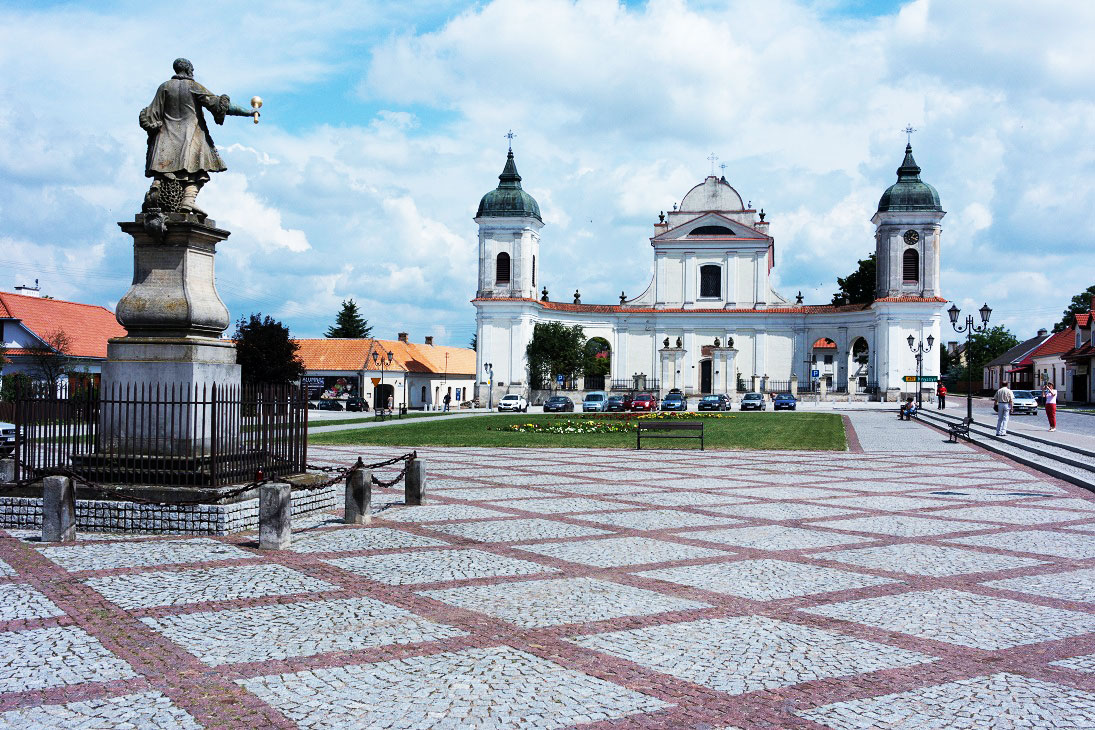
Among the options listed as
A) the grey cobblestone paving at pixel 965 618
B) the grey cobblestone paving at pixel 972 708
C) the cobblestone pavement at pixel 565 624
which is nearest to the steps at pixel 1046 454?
the cobblestone pavement at pixel 565 624

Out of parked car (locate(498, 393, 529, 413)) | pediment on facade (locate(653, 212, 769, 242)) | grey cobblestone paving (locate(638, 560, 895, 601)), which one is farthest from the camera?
pediment on facade (locate(653, 212, 769, 242))

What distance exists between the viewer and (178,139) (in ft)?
33.7

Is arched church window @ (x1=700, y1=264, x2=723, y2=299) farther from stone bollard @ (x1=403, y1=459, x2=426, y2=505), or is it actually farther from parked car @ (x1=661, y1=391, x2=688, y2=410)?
stone bollard @ (x1=403, y1=459, x2=426, y2=505)

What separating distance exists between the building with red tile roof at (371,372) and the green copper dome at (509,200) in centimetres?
1399

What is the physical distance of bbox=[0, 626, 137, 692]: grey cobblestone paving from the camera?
507cm

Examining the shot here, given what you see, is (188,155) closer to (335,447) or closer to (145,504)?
(145,504)

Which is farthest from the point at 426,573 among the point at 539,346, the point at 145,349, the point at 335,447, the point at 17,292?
the point at 539,346

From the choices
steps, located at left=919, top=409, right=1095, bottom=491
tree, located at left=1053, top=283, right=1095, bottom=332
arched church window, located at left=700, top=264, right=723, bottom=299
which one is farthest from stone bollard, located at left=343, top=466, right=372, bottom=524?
tree, located at left=1053, top=283, right=1095, bottom=332

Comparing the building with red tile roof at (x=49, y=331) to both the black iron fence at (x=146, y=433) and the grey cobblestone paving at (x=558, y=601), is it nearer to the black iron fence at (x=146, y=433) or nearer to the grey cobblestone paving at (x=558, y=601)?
the black iron fence at (x=146, y=433)

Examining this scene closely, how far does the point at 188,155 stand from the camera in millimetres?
10258

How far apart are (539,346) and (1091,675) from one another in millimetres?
63679

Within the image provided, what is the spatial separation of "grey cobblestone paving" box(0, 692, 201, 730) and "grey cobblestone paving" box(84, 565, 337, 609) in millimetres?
1874

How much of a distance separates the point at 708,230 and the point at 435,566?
6958cm

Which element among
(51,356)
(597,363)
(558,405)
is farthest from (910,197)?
(51,356)
